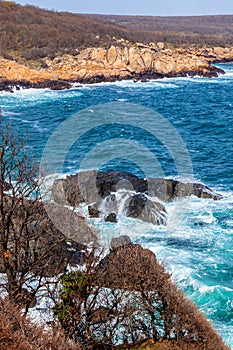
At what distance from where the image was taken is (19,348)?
10.5 metres

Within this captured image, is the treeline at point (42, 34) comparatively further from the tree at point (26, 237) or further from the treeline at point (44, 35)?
the tree at point (26, 237)

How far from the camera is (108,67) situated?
70.6 meters

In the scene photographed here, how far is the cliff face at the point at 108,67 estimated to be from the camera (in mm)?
62688

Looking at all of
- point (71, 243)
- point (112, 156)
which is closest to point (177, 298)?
point (71, 243)

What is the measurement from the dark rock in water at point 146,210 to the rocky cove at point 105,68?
40.0 meters

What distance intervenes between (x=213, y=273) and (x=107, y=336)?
22.2ft

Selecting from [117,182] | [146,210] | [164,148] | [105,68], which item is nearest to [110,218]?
[146,210]

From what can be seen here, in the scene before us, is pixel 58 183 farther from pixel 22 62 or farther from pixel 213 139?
pixel 22 62

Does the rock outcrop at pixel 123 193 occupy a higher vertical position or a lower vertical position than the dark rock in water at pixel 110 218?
higher

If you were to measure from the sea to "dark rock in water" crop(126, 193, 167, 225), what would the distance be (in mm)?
403

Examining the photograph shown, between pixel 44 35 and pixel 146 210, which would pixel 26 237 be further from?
pixel 44 35

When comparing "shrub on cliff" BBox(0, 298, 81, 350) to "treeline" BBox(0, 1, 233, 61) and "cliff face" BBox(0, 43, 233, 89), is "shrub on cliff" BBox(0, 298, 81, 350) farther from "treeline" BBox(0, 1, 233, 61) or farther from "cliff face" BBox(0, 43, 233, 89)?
"treeline" BBox(0, 1, 233, 61)

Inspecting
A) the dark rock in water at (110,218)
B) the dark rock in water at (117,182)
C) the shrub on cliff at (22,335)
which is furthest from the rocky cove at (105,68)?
the shrub on cliff at (22,335)

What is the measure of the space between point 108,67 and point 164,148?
3875 centimetres
